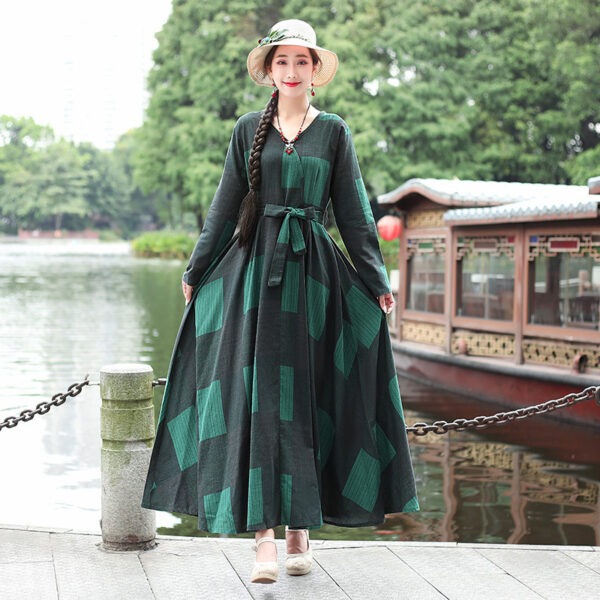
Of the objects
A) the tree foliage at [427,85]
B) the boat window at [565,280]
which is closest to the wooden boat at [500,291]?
the boat window at [565,280]

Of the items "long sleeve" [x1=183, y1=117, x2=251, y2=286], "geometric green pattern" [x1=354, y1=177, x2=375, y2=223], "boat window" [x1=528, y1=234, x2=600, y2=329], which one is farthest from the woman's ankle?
"boat window" [x1=528, y1=234, x2=600, y2=329]

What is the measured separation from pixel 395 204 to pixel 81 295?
14.0 meters

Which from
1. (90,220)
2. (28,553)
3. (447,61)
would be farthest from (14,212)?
(28,553)

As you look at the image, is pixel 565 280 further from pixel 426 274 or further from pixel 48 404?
pixel 48 404

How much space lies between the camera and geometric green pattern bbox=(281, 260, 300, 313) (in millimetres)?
3607

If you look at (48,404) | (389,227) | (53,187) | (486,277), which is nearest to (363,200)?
(48,404)

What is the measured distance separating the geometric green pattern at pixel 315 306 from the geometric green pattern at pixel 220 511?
623 millimetres

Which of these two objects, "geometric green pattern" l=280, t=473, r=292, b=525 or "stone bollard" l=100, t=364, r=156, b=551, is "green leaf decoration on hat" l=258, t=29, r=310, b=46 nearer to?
"stone bollard" l=100, t=364, r=156, b=551

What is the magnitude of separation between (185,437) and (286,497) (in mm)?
482

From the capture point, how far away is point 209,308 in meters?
3.77

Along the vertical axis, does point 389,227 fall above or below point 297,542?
above

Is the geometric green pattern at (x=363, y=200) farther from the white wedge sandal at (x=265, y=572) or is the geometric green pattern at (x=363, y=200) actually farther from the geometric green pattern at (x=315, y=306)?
the white wedge sandal at (x=265, y=572)

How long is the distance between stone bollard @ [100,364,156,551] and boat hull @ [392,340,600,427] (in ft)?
22.8

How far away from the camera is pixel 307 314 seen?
3631mm
